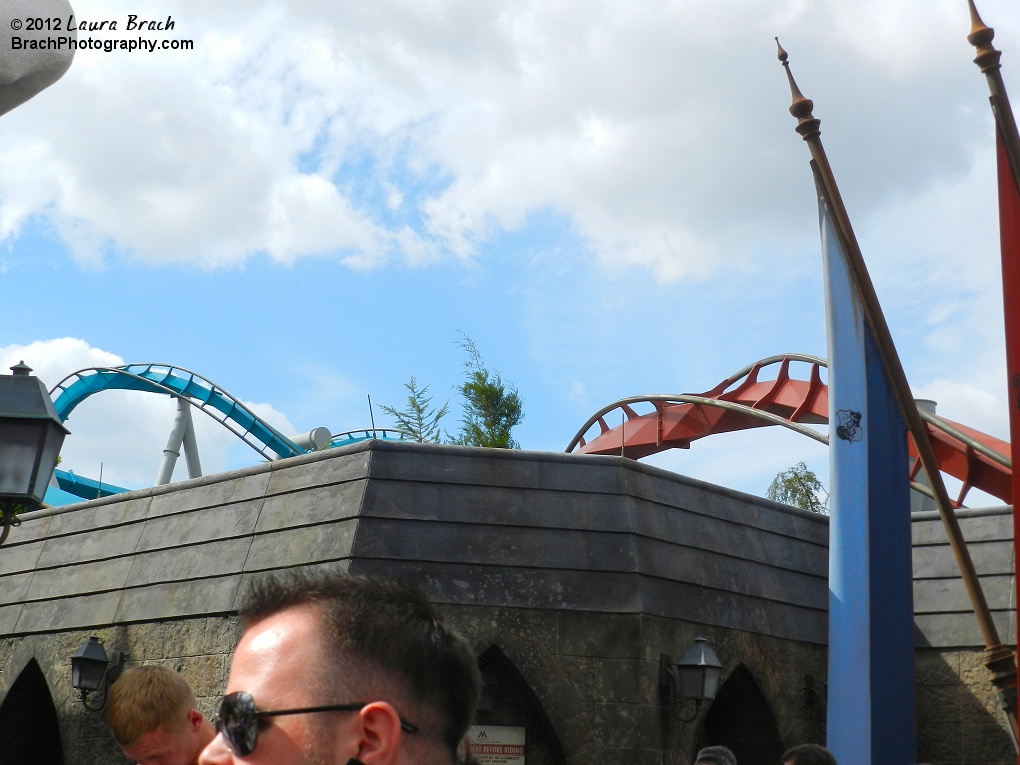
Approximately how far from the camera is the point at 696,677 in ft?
27.2

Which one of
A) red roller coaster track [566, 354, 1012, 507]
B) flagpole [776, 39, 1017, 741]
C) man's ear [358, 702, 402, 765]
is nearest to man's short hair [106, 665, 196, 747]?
man's ear [358, 702, 402, 765]

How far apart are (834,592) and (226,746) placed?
7.25m

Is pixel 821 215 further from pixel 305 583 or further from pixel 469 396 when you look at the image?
pixel 305 583

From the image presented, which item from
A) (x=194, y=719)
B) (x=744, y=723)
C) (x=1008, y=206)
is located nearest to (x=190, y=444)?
(x=744, y=723)

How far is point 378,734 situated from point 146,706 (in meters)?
1.70

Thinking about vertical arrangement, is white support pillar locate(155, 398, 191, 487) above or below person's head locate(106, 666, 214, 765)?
above

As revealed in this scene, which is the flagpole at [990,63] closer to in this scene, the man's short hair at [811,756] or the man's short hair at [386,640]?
the man's short hair at [811,756]

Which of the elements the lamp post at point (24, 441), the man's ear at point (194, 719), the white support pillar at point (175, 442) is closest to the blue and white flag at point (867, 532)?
the lamp post at point (24, 441)

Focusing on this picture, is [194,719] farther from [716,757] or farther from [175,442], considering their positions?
[175,442]

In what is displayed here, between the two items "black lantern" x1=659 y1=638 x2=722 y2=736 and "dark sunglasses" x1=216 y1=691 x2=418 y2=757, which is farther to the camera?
"black lantern" x1=659 y1=638 x2=722 y2=736

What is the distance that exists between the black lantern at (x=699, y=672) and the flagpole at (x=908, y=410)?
2036 mm

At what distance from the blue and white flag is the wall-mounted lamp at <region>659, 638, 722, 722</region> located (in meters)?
0.88

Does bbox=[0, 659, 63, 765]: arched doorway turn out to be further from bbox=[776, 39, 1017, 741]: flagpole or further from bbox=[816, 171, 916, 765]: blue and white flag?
bbox=[776, 39, 1017, 741]: flagpole

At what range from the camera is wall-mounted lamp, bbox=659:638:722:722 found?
8266 mm
